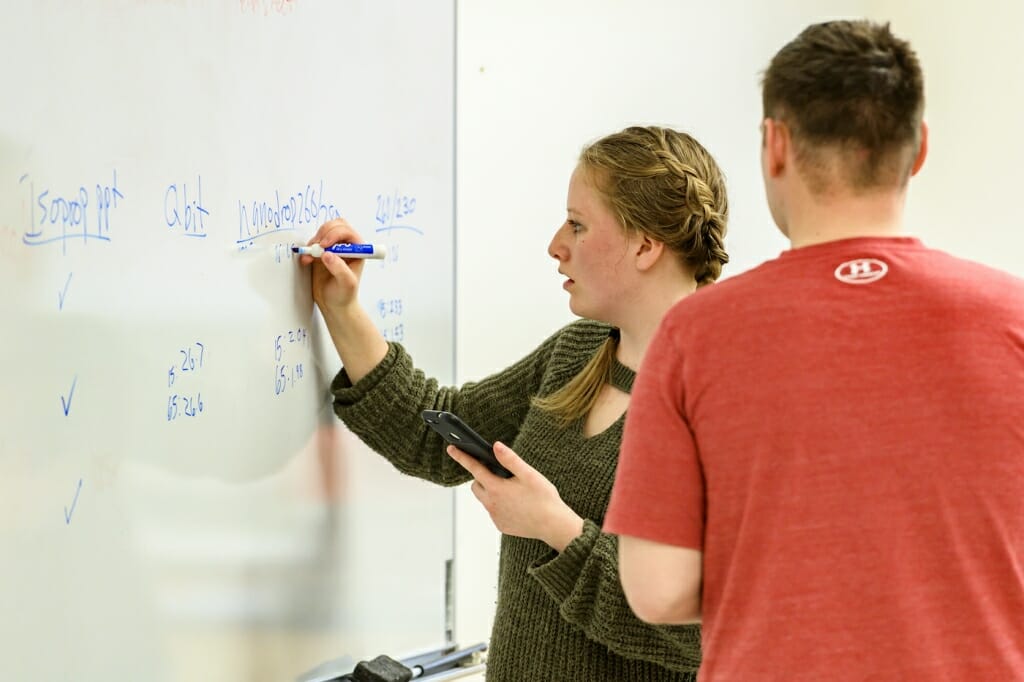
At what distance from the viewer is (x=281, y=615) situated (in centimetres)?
145

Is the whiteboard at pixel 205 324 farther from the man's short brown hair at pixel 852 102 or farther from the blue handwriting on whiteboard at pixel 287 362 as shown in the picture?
the man's short brown hair at pixel 852 102

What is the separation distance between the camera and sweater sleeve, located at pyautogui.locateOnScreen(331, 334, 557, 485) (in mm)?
1530

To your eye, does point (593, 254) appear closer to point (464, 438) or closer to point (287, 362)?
point (464, 438)

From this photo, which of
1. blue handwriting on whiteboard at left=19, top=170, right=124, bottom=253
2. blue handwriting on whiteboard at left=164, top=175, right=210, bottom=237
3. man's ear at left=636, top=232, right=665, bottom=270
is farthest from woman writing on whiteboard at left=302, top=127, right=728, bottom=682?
blue handwriting on whiteboard at left=19, top=170, right=124, bottom=253

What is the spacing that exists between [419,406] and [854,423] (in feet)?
2.60

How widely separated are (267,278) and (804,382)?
76 centimetres

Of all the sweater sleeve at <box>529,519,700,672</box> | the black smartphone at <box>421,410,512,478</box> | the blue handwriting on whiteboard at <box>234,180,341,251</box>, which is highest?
the blue handwriting on whiteboard at <box>234,180,341,251</box>

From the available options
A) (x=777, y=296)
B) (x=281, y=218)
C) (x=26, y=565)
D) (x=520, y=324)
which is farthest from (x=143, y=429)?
(x=520, y=324)

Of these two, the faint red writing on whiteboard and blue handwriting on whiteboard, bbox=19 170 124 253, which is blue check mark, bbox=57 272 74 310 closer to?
blue handwriting on whiteboard, bbox=19 170 124 253

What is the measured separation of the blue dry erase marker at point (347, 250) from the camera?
1.46 meters

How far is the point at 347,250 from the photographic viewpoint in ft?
4.85

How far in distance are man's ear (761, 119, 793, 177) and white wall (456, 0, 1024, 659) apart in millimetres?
967

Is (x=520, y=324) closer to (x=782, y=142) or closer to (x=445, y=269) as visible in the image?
(x=445, y=269)

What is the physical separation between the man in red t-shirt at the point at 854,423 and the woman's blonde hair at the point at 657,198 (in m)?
0.49
